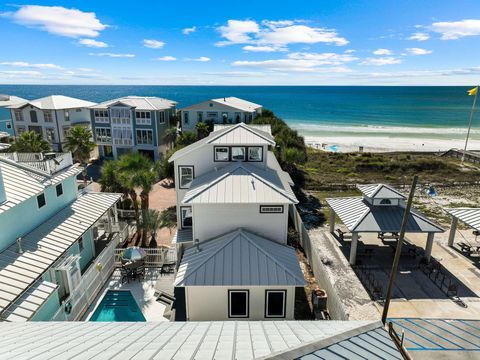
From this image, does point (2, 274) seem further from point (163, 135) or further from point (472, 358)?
point (163, 135)

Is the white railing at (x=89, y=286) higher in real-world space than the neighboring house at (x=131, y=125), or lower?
lower

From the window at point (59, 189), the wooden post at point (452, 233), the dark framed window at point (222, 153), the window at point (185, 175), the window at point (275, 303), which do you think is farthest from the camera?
the wooden post at point (452, 233)

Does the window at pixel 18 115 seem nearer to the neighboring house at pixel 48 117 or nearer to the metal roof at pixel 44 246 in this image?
the neighboring house at pixel 48 117

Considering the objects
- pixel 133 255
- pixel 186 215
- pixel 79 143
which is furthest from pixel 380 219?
pixel 79 143

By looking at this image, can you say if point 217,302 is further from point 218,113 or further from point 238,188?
point 218,113

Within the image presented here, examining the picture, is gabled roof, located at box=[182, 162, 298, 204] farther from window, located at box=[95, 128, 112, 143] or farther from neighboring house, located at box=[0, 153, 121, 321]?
window, located at box=[95, 128, 112, 143]

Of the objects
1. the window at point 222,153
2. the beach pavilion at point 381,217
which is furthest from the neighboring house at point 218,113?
the beach pavilion at point 381,217

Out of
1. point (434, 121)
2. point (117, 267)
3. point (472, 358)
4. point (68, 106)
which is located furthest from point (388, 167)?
point (434, 121)
